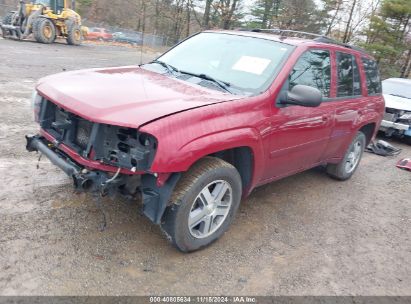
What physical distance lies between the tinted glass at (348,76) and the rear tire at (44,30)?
685 inches

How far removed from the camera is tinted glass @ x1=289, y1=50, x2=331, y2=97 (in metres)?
3.92

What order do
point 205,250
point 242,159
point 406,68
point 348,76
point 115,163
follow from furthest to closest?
point 406,68, point 348,76, point 242,159, point 205,250, point 115,163

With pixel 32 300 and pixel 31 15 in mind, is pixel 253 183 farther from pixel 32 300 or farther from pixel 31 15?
pixel 31 15

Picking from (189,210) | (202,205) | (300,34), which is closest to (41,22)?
(300,34)

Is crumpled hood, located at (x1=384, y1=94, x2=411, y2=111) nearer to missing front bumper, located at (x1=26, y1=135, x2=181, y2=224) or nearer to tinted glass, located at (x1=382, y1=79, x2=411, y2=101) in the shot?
tinted glass, located at (x1=382, y1=79, x2=411, y2=101)

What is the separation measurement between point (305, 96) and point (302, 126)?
22.7 inches

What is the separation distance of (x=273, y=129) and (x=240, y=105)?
509 millimetres

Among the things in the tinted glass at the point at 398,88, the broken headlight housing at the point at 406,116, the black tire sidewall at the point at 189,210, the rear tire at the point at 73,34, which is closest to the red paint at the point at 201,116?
the black tire sidewall at the point at 189,210

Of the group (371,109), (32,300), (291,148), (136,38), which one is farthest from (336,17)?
(32,300)

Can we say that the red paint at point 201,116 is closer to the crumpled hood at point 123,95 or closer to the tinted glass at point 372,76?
the crumpled hood at point 123,95

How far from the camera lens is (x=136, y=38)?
31.9m

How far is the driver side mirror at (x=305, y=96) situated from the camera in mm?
3494

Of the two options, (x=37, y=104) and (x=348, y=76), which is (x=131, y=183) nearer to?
(x=37, y=104)

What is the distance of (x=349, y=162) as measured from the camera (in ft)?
18.9
